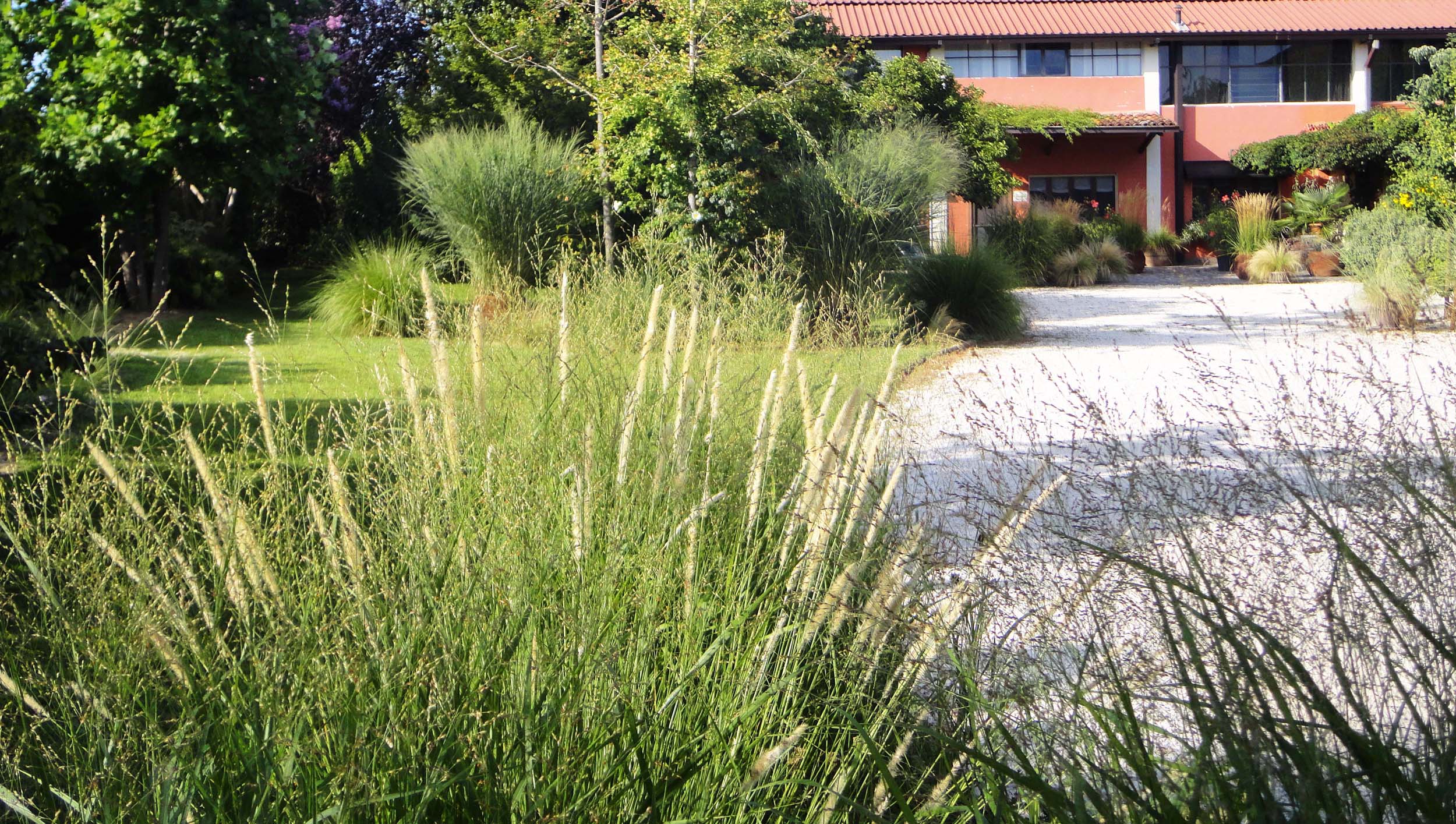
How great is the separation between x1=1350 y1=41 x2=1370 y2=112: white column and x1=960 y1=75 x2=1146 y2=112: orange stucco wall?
202 inches

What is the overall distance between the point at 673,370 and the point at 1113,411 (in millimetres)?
997

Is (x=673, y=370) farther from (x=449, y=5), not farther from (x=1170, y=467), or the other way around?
(x=449, y=5)

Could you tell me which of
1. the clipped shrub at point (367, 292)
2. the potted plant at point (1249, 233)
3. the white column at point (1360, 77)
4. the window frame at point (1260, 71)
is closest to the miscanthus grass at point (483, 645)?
the clipped shrub at point (367, 292)

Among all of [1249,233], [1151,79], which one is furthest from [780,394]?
[1151,79]

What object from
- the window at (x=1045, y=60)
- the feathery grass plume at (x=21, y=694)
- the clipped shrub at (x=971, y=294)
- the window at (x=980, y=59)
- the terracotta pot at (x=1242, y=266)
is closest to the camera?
the feathery grass plume at (x=21, y=694)

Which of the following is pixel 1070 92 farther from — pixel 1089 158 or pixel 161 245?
pixel 161 245

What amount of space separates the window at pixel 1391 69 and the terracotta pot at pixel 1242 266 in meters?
9.86

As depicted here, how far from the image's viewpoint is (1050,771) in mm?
1987

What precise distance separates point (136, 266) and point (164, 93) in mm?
1910

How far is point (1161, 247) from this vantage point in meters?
27.3

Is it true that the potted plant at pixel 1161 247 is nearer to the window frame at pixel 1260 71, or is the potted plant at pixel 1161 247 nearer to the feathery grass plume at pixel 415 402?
the window frame at pixel 1260 71

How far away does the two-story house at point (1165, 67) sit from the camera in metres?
28.8

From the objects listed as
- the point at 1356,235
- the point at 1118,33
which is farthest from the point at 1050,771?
the point at 1118,33

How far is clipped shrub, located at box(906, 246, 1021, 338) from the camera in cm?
1222
